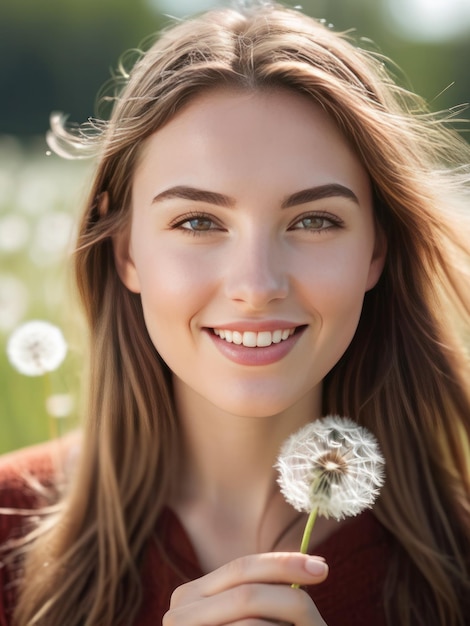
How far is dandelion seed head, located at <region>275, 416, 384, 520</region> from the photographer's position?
1763mm

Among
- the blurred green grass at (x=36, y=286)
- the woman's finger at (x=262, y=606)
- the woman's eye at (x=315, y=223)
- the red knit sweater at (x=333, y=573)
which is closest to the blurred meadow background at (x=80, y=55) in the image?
the blurred green grass at (x=36, y=286)

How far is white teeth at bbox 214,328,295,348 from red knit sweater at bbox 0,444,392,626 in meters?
0.63

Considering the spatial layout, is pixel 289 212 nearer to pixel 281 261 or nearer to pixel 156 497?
pixel 281 261

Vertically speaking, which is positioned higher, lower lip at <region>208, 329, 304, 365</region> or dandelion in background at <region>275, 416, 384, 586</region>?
lower lip at <region>208, 329, 304, 365</region>

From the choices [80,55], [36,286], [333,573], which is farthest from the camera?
[80,55]

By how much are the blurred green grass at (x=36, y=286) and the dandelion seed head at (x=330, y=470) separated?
101cm

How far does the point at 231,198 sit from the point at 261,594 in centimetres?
84

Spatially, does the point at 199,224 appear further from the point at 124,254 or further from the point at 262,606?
the point at 262,606

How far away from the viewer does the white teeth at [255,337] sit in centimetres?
218

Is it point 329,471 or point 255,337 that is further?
point 255,337

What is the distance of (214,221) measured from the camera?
2.21 m

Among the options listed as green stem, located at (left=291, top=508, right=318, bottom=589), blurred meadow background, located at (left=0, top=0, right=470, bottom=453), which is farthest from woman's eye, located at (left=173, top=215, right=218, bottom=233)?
blurred meadow background, located at (left=0, top=0, right=470, bottom=453)

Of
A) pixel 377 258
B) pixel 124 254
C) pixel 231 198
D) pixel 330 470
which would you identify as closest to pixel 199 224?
pixel 231 198

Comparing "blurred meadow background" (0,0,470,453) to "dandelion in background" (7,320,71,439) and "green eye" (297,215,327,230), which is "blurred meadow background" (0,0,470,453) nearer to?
"dandelion in background" (7,320,71,439)
